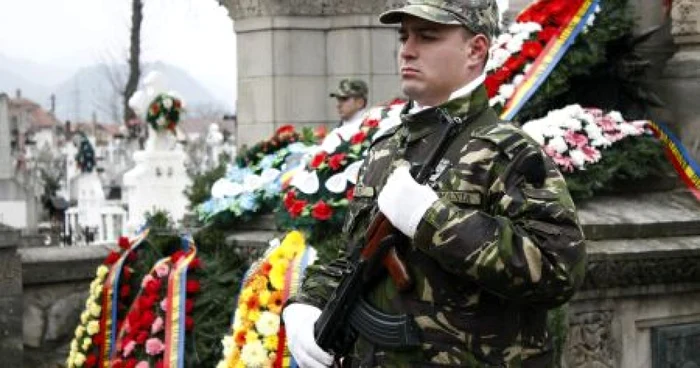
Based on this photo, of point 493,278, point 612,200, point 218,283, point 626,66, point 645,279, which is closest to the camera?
point 493,278

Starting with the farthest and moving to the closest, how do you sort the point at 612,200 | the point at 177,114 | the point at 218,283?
the point at 177,114 < the point at 218,283 < the point at 612,200

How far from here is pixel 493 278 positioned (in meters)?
3.16

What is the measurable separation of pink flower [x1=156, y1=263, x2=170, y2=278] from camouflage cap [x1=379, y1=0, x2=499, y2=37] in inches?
160

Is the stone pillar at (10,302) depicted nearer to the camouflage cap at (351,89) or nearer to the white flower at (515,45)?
the camouflage cap at (351,89)

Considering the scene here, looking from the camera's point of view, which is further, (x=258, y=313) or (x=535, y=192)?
(x=258, y=313)

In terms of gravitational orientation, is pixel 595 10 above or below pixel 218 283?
above

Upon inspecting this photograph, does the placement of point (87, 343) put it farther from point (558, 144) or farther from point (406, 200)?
point (406, 200)

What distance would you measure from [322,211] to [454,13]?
3282mm

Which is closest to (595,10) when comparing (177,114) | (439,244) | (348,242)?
(348,242)

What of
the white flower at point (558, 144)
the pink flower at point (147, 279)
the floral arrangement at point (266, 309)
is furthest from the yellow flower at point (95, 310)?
the white flower at point (558, 144)

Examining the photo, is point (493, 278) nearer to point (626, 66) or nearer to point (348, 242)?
point (348, 242)

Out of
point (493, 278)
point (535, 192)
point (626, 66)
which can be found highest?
point (626, 66)

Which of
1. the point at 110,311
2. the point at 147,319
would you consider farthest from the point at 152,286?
the point at 110,311

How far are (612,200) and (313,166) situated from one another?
163cm
